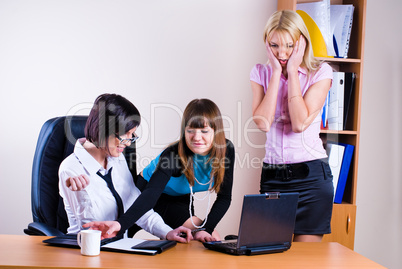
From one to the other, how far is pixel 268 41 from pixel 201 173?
0.70 metres

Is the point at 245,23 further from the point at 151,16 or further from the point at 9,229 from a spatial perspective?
the point at 9,229

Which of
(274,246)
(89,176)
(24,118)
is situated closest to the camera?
(274,246)

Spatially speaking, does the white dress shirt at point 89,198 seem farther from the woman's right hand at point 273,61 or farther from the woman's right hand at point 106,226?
the woman's right hand at point 273,61

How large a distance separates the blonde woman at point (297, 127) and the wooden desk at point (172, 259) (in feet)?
1.39

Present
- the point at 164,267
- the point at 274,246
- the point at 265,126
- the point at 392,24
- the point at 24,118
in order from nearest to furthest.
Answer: the point at 164,267
the point at 274,246
the point at 265,126
the point at 24,118
the point at 392,24

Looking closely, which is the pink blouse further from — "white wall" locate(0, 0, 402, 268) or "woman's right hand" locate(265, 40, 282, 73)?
"white wall" locate(0, 0, 402, 268)

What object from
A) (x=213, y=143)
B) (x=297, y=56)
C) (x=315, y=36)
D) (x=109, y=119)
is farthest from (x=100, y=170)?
(x=315, y=36)

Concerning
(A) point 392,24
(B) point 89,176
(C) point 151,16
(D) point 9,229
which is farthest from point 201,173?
(A) point 392,24

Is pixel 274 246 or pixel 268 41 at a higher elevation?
pixel 268 41

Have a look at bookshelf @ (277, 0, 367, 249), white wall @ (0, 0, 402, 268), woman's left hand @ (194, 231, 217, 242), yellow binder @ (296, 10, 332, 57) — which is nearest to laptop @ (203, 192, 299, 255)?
woman's left hand @ (194, 231, 217, 242)

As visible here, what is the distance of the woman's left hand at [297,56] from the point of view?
205cm

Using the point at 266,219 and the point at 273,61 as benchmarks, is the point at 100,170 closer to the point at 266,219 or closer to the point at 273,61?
the point at 266,219

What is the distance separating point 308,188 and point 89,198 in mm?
974

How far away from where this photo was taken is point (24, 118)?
2.85m
